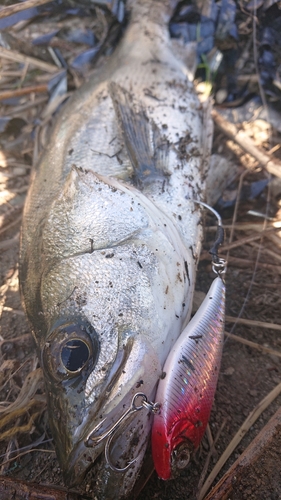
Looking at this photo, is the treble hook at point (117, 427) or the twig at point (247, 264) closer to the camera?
the treble hook at point (117, 427)

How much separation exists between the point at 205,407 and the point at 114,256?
886 mm

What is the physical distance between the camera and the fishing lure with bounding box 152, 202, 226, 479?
5.49ft

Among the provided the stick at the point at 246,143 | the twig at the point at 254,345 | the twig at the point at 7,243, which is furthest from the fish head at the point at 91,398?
the stick at the point at 246,143

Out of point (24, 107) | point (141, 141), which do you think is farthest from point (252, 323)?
point (24, 107)

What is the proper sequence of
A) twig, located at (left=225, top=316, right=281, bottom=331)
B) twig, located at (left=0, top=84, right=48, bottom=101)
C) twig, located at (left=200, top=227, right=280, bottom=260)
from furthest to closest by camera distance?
twig, located at (left=0, top=84, right=48, bottom=101)
twig, located at (left=200, top=227, right=280, bottom=260)
twig, located at (left=225, top=316, right=281, bottom=331)

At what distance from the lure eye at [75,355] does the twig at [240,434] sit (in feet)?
3.17

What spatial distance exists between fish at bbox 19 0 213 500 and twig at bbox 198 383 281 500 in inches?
21.0

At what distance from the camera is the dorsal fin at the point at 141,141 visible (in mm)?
2615

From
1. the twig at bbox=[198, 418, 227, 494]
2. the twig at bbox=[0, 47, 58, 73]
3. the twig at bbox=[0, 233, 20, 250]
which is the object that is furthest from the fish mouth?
the twig at bbox=[0, 47, 58, 73]

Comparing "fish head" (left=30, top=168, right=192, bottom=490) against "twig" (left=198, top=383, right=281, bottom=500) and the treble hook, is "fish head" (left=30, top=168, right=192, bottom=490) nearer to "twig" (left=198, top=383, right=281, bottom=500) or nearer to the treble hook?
the treble hook

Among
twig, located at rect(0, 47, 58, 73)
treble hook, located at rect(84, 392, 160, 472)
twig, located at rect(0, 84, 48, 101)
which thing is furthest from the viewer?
twig, located at rect(0, 47, 58, 73)

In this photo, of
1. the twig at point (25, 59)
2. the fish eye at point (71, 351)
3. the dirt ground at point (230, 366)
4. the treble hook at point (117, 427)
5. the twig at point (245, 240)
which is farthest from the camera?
the twig at point (25, 59)

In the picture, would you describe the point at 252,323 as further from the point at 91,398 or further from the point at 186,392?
the point at 91,398

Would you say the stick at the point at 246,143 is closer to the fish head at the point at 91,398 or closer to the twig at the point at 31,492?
the fish head at the point at 91,398
